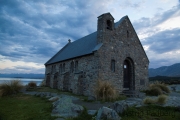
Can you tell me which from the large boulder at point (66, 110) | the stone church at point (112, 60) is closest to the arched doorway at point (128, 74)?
the stone church at point (112, 60)

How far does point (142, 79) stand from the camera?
18328mm

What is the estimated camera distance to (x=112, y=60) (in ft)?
52.3

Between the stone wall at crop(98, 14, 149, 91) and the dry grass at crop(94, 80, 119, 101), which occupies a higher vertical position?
the stone wall at crop(98, 14, 149, 91)

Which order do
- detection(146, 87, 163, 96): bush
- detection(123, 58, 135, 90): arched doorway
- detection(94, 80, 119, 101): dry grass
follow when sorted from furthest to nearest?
detection(123, 58, 135, 90): arched doorway < detection(146, 87, 163, 96): bush < detection(94, 80, 119, 101): dry grass

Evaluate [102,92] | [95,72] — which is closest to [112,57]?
[95,72]

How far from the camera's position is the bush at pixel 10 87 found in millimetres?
14608

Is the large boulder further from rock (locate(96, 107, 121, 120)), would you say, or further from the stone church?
the stone church

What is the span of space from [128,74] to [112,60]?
3523 millimetres

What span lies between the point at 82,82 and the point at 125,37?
716 centimetres

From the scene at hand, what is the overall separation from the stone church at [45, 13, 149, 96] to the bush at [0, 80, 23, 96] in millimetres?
6026

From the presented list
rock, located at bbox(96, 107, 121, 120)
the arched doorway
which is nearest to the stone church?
the arched doorway

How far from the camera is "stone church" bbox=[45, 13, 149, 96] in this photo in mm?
14961

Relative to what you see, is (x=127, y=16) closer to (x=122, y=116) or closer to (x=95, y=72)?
(x=95, y=72)

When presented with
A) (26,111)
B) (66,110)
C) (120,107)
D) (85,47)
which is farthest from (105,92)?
(85,47)
